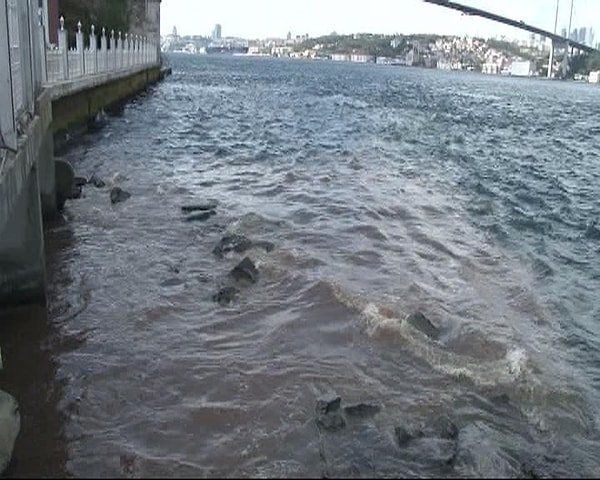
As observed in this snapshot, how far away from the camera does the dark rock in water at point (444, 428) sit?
540 centimetres

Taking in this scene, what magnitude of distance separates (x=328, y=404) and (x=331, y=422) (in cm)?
25

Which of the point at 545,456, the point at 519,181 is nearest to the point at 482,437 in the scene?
the point at 545,456

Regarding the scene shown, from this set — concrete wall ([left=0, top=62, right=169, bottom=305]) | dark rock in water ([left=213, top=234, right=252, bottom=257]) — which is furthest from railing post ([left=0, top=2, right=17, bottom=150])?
dark rock in water ([left=213, top=234, right=252, bottom=257])

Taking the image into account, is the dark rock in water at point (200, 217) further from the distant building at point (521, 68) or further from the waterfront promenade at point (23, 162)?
the distant building at point (521, 68)

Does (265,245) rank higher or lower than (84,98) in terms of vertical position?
lower

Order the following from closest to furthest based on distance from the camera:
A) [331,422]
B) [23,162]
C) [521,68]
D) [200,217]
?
[331,422] < [23,162] < [200,217] < [521,68]

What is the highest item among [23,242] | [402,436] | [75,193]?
[23,242]

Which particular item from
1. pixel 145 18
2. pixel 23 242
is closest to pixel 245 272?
pixel 23 242

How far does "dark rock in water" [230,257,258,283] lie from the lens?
8766 mm

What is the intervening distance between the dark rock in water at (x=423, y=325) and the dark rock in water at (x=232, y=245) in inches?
125

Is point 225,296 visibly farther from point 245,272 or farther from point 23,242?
point 23,242

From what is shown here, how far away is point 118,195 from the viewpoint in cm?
1307

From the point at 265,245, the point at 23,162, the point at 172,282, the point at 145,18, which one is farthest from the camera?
the point at 145,18

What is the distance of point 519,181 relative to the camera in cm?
1886
